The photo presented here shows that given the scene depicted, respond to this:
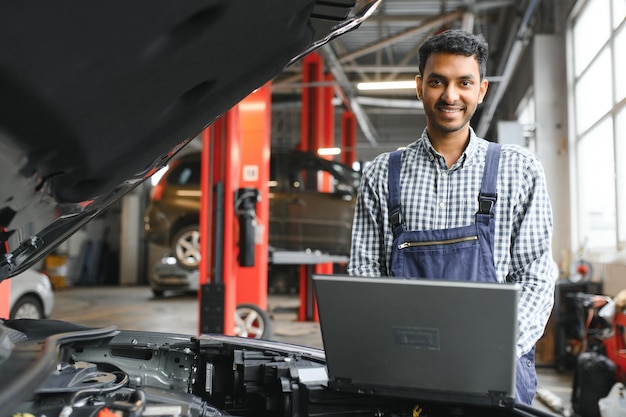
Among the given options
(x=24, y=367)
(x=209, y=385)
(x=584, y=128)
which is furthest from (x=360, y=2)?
(x=584, y=128)

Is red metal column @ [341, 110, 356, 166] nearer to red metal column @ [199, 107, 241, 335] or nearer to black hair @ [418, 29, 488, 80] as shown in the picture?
red metal column @ [199, 107, 241, 335]

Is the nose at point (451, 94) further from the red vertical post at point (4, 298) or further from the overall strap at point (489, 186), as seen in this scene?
the red vertical post at point (4, 298)

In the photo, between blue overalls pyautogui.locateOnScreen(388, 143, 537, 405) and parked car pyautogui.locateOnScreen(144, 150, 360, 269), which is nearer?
blue overalls pyautogui.locateOnScreen(388, 143, 537, 405)

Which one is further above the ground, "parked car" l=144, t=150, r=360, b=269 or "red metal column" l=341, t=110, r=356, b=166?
"red metal column" l=341, t=110, r=356, b=166

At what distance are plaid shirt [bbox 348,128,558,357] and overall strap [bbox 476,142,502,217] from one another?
0.02 m

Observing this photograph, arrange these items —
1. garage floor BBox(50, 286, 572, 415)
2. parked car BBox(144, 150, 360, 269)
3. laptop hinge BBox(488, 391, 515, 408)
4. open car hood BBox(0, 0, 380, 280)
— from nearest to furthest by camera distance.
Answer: open car hood BBox(0, 0, 380, 280) → laptop hinge BBox(488, 391, 515, 408) → garage floor BBox(50, 286, 572, 415) → parked car BBox(144, 150, 360, 269)

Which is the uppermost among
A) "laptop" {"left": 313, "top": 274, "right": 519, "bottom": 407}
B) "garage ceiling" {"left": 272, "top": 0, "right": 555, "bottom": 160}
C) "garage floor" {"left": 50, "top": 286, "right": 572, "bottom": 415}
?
"garage ceiling" {"left": 272, "top": 0, "right": 555, "bottom": 160}

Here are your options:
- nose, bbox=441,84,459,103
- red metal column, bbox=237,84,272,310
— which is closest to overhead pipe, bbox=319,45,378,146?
red metal column, bbox=237,84,272,310

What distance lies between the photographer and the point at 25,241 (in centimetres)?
138

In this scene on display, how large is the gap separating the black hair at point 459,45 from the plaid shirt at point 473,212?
21cm

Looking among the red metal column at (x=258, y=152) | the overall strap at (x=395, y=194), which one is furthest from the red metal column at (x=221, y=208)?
the overall strap at (x=395, y=194)

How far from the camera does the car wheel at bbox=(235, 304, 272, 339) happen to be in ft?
16.7

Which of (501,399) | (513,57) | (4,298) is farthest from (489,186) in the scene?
(513,57)

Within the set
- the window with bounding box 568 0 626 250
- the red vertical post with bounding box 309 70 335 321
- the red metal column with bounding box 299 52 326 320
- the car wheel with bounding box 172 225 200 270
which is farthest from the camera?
Result: the red metal column with bounding box 299 52 326 320
